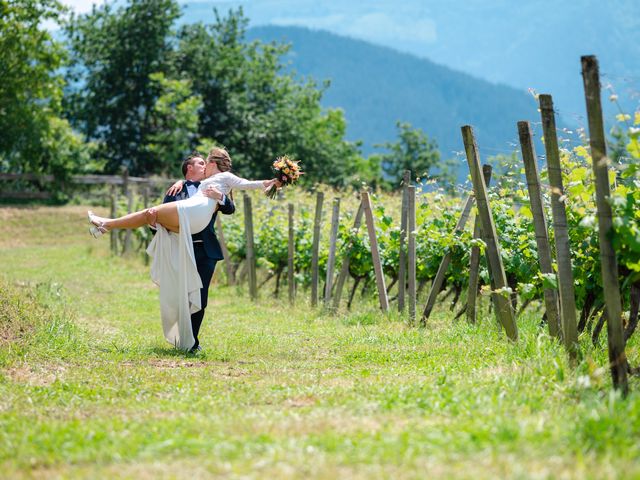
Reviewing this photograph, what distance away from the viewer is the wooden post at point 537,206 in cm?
670

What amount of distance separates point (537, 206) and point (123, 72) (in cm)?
4171

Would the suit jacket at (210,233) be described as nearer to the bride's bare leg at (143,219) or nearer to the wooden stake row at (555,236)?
the bride's bare leg at (143,219)

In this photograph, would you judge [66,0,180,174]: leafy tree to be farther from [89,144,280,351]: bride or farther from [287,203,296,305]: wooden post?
[89,144,280,351]: bride

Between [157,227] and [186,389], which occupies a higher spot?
[157,227]

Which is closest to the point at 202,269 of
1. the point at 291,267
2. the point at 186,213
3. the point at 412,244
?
the point at 186,213

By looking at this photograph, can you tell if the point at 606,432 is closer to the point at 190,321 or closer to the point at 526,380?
the point at 526,380

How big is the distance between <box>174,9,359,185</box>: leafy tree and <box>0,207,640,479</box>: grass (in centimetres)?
3731

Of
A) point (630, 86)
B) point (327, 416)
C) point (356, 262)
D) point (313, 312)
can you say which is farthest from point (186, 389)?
point (356, 262)

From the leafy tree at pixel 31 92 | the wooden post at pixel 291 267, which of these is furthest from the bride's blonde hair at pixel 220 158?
the leafy tree at pixel 31 92

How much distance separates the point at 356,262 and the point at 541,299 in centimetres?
282

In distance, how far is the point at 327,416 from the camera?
16.7ft

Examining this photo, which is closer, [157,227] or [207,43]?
[157,227]

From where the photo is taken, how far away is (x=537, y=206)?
265 inches

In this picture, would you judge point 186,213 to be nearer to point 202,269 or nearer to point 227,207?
point 227,207
